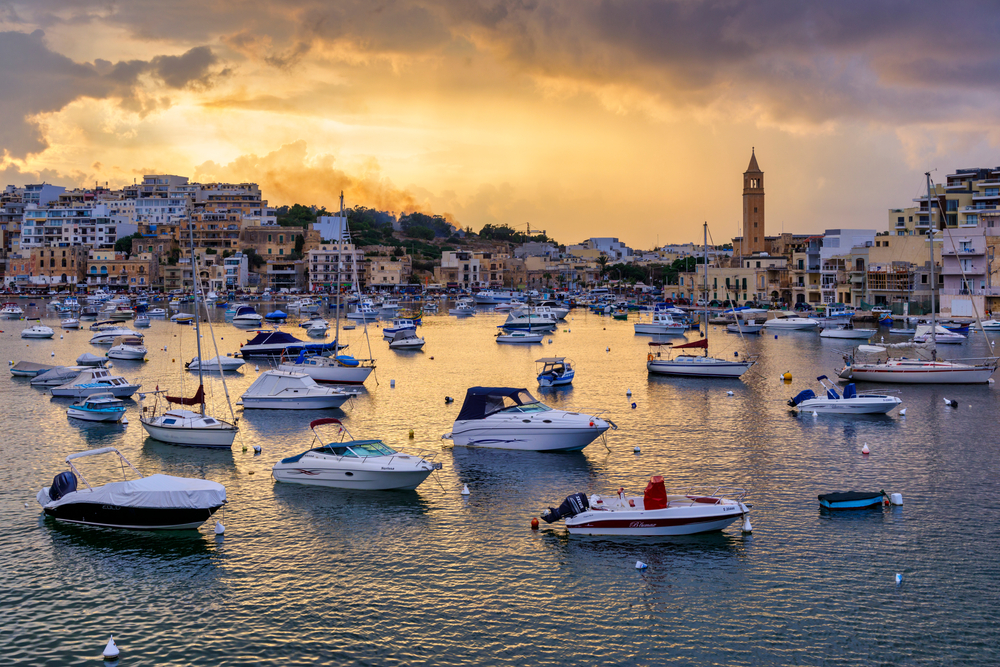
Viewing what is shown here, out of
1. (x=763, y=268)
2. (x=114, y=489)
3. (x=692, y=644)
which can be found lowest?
(x=692, y=644)

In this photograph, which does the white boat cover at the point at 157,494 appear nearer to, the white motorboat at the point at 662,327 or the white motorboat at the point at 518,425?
the white motorboat at the point at 518,425

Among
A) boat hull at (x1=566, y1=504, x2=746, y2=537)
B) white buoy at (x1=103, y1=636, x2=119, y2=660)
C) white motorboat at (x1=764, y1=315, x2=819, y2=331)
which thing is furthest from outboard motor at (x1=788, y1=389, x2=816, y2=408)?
white motorboat at (x1=764, y1=315, x2=819, y2=331)

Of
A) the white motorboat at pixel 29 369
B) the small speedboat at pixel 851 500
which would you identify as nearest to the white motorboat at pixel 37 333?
the white motorboat at pixel 29 369

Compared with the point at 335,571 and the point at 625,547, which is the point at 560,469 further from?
the point at 335,571

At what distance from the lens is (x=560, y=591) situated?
20203mm

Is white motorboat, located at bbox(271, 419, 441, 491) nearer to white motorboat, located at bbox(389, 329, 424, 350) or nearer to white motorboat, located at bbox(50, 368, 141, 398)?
white motorboat, located at bbox(50, 368, 141, 398)

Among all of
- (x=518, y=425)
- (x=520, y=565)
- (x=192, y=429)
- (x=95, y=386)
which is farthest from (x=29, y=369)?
(x=520, y=565)

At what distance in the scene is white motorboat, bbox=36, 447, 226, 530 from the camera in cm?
2366

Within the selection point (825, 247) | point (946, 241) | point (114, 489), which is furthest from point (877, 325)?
point (114, 489)

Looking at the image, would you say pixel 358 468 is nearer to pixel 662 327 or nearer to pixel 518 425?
pixel 518 425

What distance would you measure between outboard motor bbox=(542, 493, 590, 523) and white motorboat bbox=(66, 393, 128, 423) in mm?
26014

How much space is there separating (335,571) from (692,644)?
9331 millimetres

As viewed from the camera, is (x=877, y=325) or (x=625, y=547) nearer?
(x=625, y=547)

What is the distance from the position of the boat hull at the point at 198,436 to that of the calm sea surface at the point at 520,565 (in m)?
0.63
